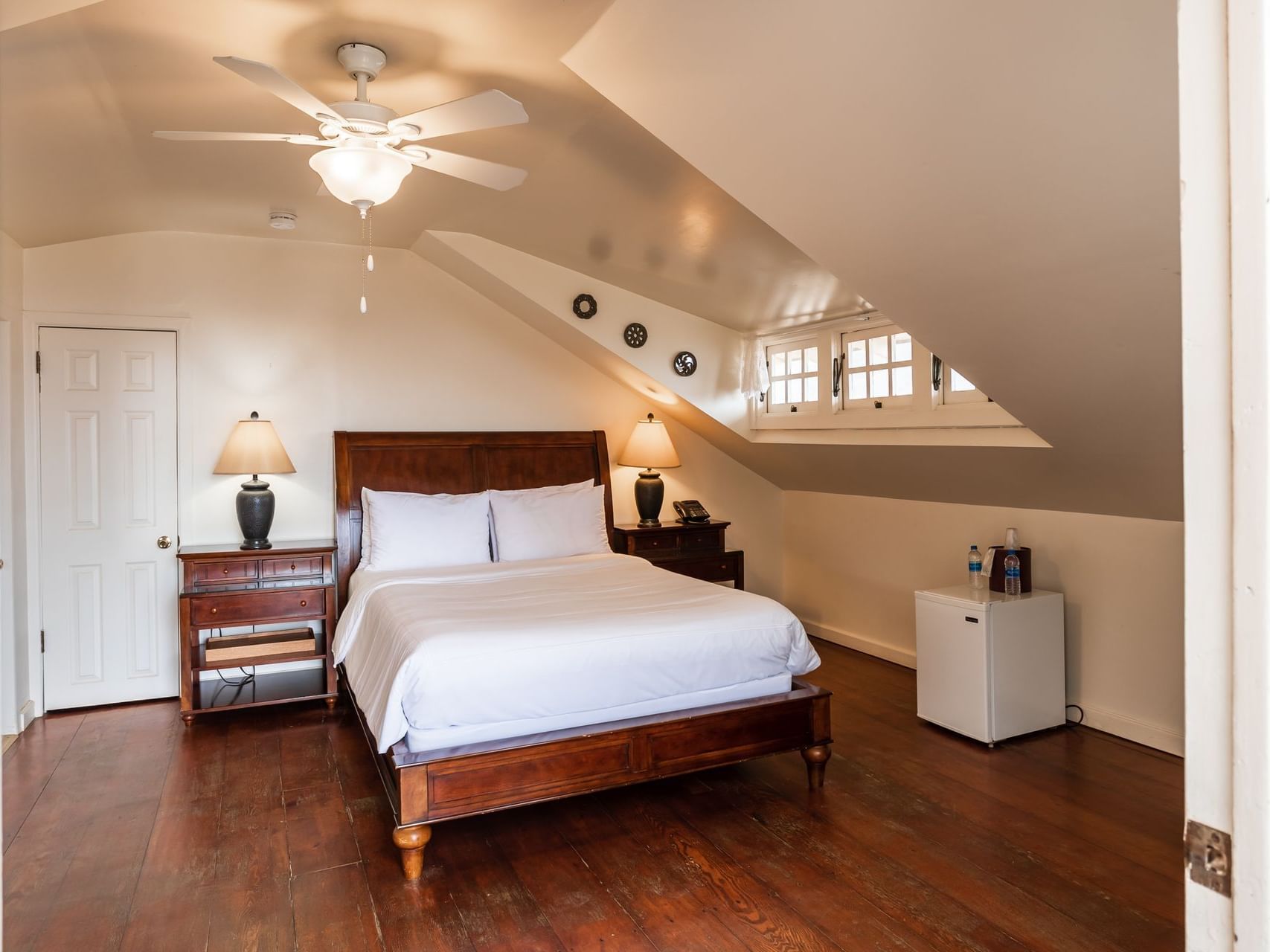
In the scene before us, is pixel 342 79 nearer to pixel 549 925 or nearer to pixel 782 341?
pixel 549 925

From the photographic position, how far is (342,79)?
2559mm

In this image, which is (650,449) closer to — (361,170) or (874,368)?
(874,368)

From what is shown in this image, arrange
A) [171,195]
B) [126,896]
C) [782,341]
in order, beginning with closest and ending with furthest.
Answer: [126,896] < [171,195] < [782,341]

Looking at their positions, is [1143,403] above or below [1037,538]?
above

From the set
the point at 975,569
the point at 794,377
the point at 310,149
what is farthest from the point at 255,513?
the point at 975,569

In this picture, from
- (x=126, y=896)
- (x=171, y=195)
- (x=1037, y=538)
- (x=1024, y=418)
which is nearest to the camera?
(x=126, y=896)

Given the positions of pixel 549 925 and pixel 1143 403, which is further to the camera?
pixel 1143 403

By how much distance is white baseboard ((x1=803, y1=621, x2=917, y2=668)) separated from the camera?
4.87 metres

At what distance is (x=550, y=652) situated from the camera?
2812 millimetres

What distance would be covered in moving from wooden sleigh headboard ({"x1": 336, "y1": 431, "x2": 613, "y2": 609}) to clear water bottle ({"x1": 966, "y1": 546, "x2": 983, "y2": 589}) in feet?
7.04

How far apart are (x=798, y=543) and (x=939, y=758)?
2.48 m

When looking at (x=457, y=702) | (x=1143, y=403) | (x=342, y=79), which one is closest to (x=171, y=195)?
(x=342, y=79)

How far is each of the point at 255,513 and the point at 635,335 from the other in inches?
89.3

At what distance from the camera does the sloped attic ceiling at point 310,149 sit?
2.17 m
